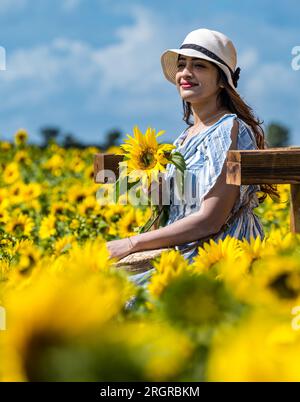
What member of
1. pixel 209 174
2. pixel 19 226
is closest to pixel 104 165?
pixel 209 174

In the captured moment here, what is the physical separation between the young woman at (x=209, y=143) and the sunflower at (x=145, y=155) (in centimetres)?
16

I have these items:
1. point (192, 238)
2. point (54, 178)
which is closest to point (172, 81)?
point (192, 238)

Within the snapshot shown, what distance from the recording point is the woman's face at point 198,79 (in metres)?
2.61

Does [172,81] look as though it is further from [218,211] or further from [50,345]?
[50,345]

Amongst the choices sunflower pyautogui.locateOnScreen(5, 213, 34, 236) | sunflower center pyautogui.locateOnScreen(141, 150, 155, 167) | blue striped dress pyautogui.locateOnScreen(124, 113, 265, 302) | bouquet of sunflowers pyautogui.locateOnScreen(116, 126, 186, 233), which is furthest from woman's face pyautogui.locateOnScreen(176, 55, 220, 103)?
sunflower pyautogui.locateOnScreen(5, 213, 34, 236)

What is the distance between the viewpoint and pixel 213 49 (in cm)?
259

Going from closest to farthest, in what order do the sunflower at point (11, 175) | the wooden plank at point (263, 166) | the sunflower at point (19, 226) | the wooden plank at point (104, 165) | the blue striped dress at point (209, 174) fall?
the wooden plank at point (263, 166), the blue striped dress at point (209, 174), the wooden plank at point (104, 165), the sunflower at point (19, 226), the sunflower at point (11, 175)

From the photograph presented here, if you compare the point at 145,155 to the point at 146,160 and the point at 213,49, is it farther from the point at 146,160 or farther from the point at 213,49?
the point at 213,49

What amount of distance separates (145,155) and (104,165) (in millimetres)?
681

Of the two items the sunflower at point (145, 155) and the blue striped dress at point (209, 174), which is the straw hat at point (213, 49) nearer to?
the blue striped dress at point (209, 174)

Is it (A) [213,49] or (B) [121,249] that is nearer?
(B) [121,249]

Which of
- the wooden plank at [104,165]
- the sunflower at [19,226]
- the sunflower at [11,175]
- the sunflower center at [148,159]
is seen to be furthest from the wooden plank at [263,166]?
the sunflower at [11,175]

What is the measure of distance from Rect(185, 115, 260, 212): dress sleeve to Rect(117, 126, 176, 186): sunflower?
12 cm

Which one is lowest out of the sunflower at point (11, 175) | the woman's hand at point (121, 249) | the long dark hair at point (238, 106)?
the woman's hand at point (121, 249)
